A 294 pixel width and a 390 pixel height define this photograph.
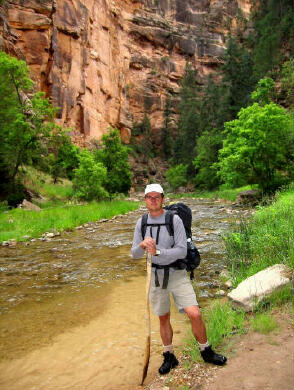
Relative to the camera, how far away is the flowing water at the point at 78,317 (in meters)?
3.53

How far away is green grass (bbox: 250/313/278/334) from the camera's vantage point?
3501 mm

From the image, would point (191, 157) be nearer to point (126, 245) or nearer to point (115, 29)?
point (115, 29)

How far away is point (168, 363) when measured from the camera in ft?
11.0

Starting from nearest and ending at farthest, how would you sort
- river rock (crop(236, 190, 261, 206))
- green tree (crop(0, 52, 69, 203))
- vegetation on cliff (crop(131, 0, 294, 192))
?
green tree (crop(0, 52, 69, 203))
vegetation on cliff (crop(131, 0, 294, 192))
river rock (crop(236, 190, 261, 206))

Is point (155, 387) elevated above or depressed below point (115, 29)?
below

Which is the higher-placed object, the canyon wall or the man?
the canyon wall

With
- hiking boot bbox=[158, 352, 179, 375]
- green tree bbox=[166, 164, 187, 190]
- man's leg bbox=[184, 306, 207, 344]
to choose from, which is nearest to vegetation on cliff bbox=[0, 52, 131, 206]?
hiking boot bbox=[158, 352, 179, 375]

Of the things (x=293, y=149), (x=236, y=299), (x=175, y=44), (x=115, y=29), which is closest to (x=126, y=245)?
(x=236, y=299)

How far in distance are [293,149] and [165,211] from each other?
20800 mm

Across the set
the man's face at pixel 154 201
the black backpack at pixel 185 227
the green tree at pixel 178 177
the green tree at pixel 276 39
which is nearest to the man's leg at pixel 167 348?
the black backpack at pixel 185 227

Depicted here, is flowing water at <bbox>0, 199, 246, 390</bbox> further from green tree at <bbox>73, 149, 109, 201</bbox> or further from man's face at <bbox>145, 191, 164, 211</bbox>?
green tree at <bbox>73, 149, 109, 201</bbox>

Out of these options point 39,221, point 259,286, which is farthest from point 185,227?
point 39,221

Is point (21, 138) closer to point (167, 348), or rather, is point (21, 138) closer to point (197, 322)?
point (167, 348)

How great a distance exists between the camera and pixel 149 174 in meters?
66.7
